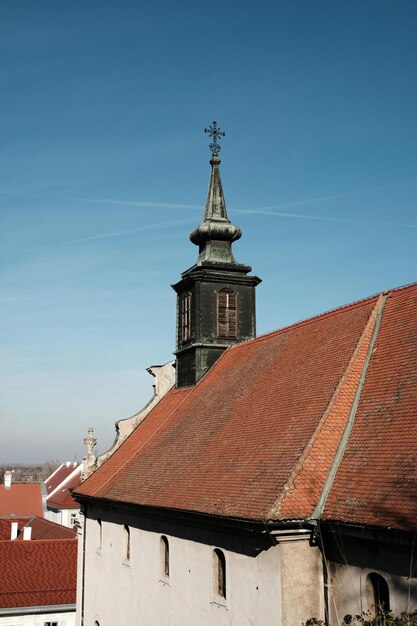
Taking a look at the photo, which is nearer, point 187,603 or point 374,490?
point 374,490

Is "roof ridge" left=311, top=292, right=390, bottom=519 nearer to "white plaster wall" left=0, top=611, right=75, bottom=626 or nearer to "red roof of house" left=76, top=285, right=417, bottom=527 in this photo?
"red roof of house" left=76, top=285, right=417, bottom=527

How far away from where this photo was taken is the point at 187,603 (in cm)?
1500

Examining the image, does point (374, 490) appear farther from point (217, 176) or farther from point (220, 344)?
point (217, 176)

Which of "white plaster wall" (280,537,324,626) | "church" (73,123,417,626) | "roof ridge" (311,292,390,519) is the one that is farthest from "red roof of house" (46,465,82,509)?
"white plaster wall" (280,537,324,626)

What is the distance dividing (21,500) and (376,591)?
59.7 m

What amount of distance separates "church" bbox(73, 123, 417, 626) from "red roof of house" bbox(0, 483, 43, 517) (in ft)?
141

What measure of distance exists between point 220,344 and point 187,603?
10.5 meters

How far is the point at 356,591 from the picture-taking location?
11031 mm

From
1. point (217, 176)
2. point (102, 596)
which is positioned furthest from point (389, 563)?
point (217, 176)

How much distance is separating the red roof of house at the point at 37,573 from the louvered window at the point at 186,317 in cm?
1350

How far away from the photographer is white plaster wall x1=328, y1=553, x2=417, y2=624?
10.0 m

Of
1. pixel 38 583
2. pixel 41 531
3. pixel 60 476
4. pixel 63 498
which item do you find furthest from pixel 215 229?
pixel 60 476

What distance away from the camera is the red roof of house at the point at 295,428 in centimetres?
1191

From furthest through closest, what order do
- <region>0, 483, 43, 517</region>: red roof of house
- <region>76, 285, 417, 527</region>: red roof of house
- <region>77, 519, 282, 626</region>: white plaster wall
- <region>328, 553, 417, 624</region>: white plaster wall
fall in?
<region>0, 483, 43, 517</region>: red roof of house < <region>77, 519, 282, 626</region>: white plaster wall < <region>76, 285, 417, 527</region>: red roof of house < <region>328, 553, 417, 624</region>: white plaster wall
